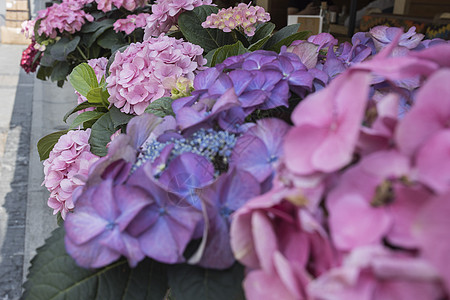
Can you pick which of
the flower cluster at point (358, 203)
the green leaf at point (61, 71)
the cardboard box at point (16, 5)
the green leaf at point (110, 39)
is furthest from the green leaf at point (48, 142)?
the cardboard box at point (16, 5)

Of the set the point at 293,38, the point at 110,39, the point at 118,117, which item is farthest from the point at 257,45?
the point at 110,39

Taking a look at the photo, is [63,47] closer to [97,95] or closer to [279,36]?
[97,95]

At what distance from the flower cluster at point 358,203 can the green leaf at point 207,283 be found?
0.20 ft

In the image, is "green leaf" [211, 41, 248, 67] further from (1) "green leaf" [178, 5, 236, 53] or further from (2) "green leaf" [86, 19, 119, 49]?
(2) "green leaf" [86, 19, 119, 49]

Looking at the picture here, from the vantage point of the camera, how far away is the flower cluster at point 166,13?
109cm

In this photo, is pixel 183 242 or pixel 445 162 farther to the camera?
pixel 183 242

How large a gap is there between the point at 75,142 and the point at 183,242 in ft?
1.79

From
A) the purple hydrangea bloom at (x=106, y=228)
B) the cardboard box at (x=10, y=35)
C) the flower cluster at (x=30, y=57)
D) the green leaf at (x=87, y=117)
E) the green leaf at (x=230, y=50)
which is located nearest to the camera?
the purple hydrangea bloom at (x=106, y=228)

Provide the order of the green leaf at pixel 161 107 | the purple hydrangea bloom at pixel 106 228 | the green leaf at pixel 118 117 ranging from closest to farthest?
the purple hydrangea bloom at pixel 106 228
the green leaf at pixel 161 107
the green leaf at pixel 118 117

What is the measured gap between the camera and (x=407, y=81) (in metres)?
0.55

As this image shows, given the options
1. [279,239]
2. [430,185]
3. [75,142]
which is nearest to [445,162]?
[430,185]

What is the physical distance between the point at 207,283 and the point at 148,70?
56 cm

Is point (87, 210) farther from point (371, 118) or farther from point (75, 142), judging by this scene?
point (75, 142)

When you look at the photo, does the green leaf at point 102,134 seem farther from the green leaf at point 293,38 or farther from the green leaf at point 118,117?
the green leaf at point 293,38
